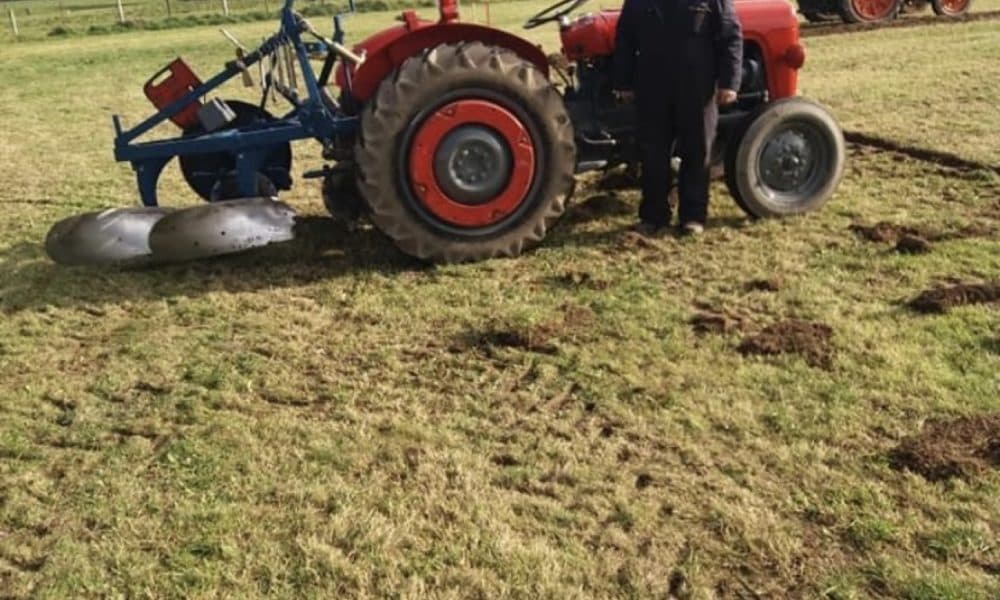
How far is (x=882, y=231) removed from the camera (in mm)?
5426

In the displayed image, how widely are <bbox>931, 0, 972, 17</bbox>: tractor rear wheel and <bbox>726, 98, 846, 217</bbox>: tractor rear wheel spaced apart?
14238 millimetres

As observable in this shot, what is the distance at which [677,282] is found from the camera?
4906mm

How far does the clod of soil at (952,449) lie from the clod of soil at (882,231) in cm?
211

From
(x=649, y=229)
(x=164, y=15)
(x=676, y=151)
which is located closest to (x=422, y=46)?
(x=676, y=151)

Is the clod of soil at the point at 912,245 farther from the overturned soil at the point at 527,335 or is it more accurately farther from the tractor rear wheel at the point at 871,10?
the tractor rear wheel at the point at 871,10

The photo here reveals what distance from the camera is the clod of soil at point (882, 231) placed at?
5324mm

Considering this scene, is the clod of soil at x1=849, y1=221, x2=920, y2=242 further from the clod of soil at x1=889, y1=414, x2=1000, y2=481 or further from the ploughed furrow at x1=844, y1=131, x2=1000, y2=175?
the clod of soil at x1=889, y1=414, x2=1000, y2=481

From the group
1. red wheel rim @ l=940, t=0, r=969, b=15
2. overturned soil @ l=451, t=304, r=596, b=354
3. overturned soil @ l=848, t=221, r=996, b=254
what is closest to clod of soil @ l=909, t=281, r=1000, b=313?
overturned soil @ l=848, t=221, r=996, b=254

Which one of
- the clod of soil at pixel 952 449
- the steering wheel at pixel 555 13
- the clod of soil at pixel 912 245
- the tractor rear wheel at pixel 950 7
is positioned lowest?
the clod of soil at pixel 952 449

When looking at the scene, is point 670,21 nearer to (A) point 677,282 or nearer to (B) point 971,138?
(A) point 677,282

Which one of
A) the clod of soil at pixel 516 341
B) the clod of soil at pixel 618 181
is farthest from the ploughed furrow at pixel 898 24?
the clod of soil at pixel 516 341

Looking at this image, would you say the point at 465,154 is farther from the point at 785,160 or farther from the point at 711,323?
the point at 785,160

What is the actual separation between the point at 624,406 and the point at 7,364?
2.72m

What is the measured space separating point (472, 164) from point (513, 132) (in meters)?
0.27
